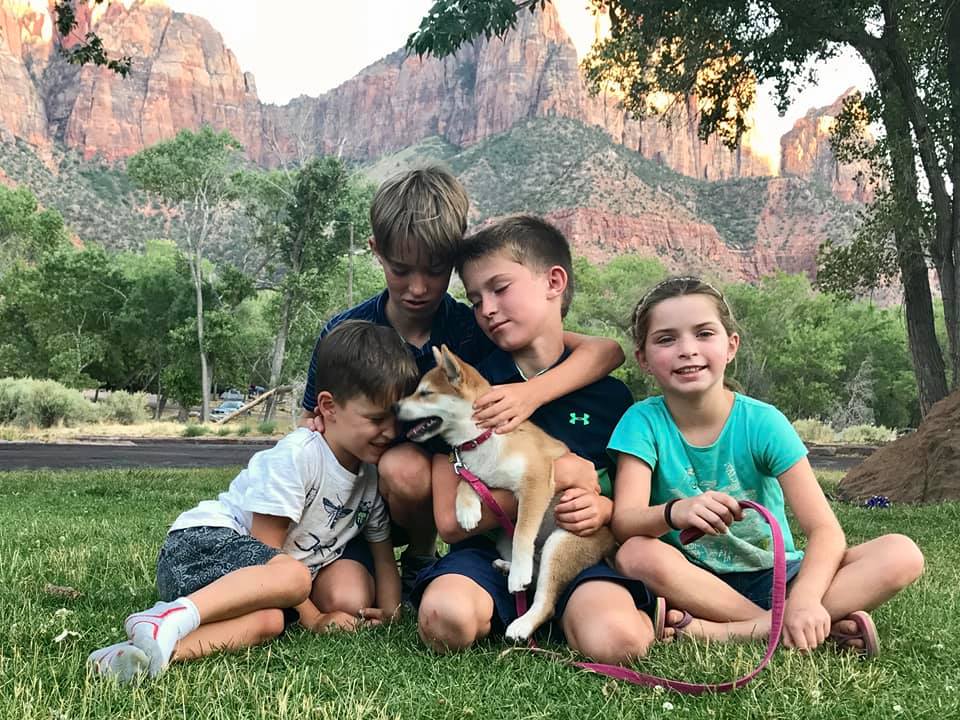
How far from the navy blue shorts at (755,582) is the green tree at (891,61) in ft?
30.4

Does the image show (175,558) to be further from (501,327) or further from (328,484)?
(501,327)

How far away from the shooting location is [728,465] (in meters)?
3.25

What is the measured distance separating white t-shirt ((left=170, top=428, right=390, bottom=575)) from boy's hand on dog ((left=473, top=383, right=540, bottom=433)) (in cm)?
73

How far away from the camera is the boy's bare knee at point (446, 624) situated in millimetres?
2963

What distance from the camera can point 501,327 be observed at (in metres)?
3.40

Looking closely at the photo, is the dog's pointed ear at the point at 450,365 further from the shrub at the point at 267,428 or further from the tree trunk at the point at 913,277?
the shrub at the point at 267,428

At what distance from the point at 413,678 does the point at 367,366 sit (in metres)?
1.22

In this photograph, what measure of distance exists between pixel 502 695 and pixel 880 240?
14332 millimetres

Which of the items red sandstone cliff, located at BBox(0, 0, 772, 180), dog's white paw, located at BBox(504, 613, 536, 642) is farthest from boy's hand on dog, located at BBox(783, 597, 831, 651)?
red sandstone cliff, located at BBox(0, 0, 772, 180)

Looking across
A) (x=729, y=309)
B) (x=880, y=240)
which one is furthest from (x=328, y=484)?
(x=880, y=240)

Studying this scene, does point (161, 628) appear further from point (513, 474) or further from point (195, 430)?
point (195, 430)

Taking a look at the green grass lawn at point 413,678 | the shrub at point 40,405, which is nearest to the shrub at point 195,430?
the shrub at point 40,405

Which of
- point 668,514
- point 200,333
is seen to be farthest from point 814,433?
point 668,514

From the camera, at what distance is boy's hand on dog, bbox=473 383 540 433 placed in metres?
3.12
